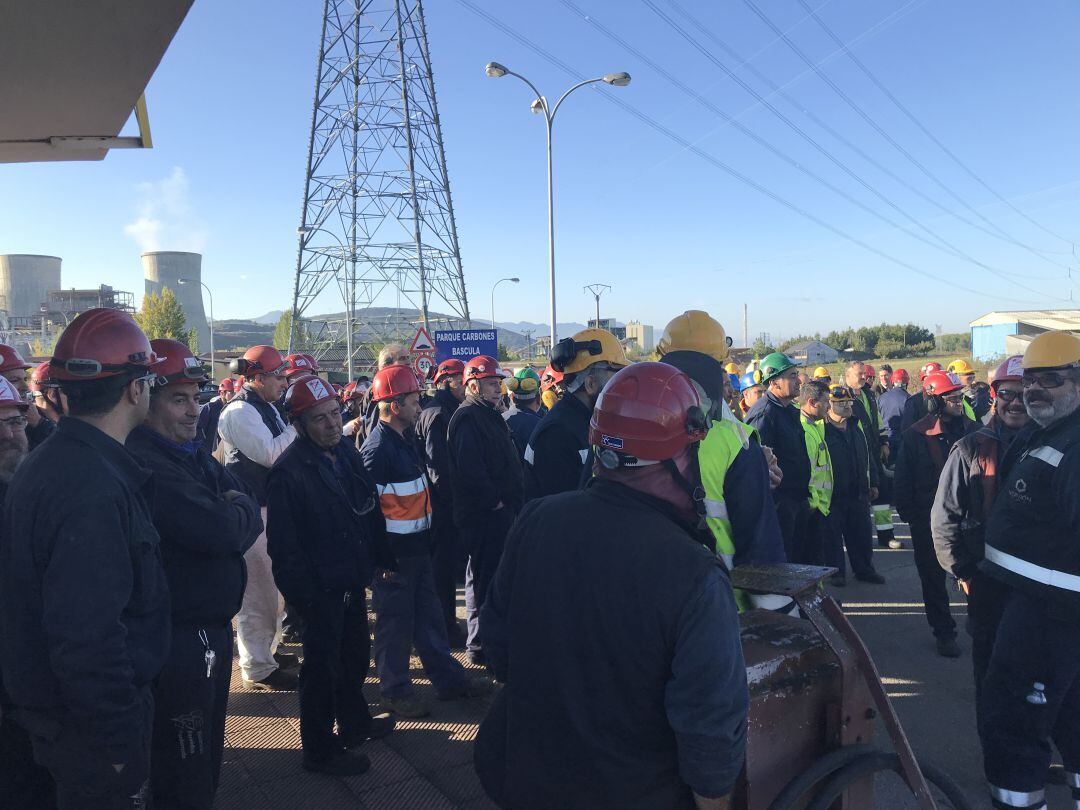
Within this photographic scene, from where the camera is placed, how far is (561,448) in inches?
150

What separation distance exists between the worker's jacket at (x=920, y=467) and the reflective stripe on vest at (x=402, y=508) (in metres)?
3.83

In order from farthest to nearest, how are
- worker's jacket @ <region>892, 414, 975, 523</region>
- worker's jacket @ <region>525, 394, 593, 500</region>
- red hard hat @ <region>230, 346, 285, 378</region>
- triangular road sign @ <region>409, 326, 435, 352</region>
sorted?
triangular road sign @ <region>409, 326, 435, 352</region> < worker's jacket @ <region>892, 414, 975, 523</region> < red hard hat @ <region>230, 346, 285, 378</region> < worker's jacket @ <region>525, 394, 593, 500</region>

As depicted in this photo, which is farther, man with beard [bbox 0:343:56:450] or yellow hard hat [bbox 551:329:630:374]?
yellow hard hat [bbox 551:329:630:374]

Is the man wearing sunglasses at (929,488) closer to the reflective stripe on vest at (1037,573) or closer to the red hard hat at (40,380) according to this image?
the reflective stripe on vest at (1037,573)

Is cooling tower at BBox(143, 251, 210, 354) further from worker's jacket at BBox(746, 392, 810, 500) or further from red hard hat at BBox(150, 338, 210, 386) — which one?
red hard hat at BBox(150, 338, 210, 386)

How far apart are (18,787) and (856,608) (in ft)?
20.0

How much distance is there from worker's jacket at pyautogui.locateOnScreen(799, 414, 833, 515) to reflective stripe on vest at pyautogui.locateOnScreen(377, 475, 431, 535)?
355 centimetres

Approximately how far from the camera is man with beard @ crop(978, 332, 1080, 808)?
2.82 meters

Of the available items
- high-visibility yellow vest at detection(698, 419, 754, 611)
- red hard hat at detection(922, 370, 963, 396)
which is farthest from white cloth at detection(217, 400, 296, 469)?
red hard hat at detection(922, 370, 963, 396)

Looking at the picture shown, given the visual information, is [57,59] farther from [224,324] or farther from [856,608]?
[224,324]

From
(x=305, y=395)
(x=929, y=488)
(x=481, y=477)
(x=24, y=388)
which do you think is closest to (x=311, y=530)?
(x=305, y=395)

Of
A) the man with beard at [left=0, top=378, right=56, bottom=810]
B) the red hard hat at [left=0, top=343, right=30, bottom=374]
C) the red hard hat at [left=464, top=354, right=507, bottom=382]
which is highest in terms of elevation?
the red hard hat at [left=0, top=343, right=30, bottom=374]

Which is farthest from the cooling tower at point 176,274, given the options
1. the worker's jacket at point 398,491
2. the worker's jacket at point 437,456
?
the worker's jacket at point 398,491

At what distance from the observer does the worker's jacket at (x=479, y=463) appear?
16.3ft
